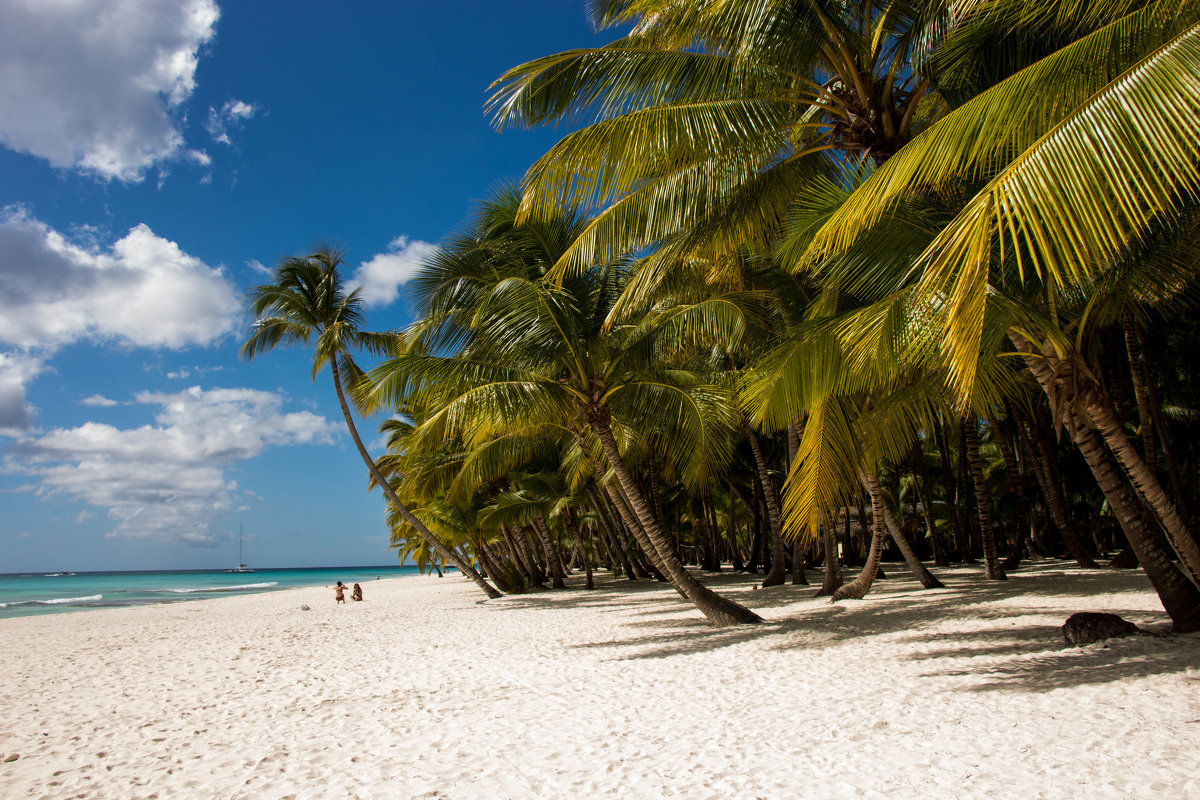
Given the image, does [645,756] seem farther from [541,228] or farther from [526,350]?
[541,228]

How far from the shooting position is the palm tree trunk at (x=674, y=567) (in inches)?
341

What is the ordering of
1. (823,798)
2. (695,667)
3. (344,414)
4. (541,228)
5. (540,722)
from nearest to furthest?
(823,798)
(540,722)
(695,667)
(541,228)
(344,414)

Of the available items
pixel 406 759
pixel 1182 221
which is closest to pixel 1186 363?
pixel 1182 221

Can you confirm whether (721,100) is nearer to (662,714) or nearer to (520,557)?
(662,714)

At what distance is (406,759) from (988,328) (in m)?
5.01

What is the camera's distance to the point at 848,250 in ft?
19.0

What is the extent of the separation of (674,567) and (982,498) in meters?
5.72

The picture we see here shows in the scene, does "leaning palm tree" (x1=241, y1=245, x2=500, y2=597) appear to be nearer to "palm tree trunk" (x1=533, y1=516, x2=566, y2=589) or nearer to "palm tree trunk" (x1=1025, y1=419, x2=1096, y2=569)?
"palm tree trunk" (x1=533, y1=516, x2=566, y2=589)

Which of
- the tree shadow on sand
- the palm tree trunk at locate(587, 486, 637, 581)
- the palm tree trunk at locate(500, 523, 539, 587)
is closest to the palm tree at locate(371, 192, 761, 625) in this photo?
the tree shadow on sand

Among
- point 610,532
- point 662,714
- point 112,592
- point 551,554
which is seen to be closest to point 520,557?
point 551,554

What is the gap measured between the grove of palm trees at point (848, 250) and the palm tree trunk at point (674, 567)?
42 mm

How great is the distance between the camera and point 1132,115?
8.43ft

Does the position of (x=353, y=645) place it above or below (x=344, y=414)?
below

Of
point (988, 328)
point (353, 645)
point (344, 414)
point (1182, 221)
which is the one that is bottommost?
point (353, 645)
